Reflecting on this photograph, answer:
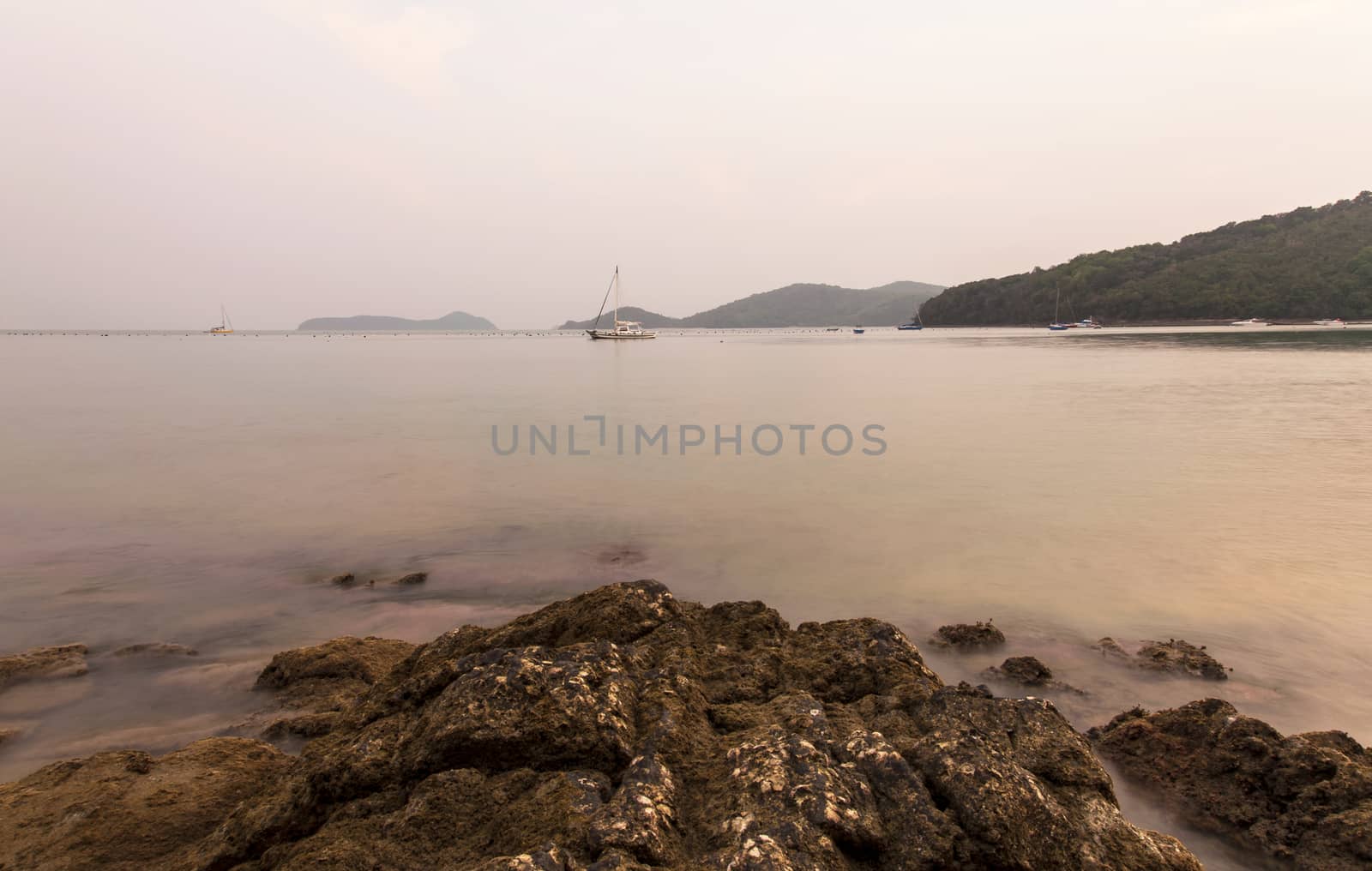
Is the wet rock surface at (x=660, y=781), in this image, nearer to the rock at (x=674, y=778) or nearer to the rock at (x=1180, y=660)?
the rock at (x=674, y=778)

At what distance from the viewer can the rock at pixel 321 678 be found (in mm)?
4141

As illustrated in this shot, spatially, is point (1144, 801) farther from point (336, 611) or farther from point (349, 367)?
point (349, 367)

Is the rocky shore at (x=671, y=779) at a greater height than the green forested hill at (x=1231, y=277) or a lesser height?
lesser

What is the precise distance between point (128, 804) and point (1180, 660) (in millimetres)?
6667

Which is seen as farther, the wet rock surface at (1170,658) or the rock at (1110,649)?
the rock at (1110,649)

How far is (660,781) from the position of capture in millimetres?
2479

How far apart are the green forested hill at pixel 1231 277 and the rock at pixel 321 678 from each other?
408 ft

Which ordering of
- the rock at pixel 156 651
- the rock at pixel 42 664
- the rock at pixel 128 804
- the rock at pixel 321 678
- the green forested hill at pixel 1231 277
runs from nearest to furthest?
the rock at pixel 128 804 → the rock at pixel 321 678 → the rock at pixel 42 664 → the rock at pixel 156 651 → the green forested hill at pixel 1231 277

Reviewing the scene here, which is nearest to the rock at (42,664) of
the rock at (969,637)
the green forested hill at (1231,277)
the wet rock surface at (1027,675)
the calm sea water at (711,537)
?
the calm sea water at (711,537)

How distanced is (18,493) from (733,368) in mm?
36292

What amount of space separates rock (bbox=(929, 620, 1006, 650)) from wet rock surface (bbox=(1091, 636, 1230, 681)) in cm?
74

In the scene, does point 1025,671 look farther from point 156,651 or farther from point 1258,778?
point 156,651

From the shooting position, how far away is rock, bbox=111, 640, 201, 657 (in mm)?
5316

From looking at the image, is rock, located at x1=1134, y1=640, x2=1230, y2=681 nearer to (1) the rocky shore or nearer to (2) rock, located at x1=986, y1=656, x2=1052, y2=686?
(2) rock, located at x1=986, y1=656, x2=1052, y2=686
